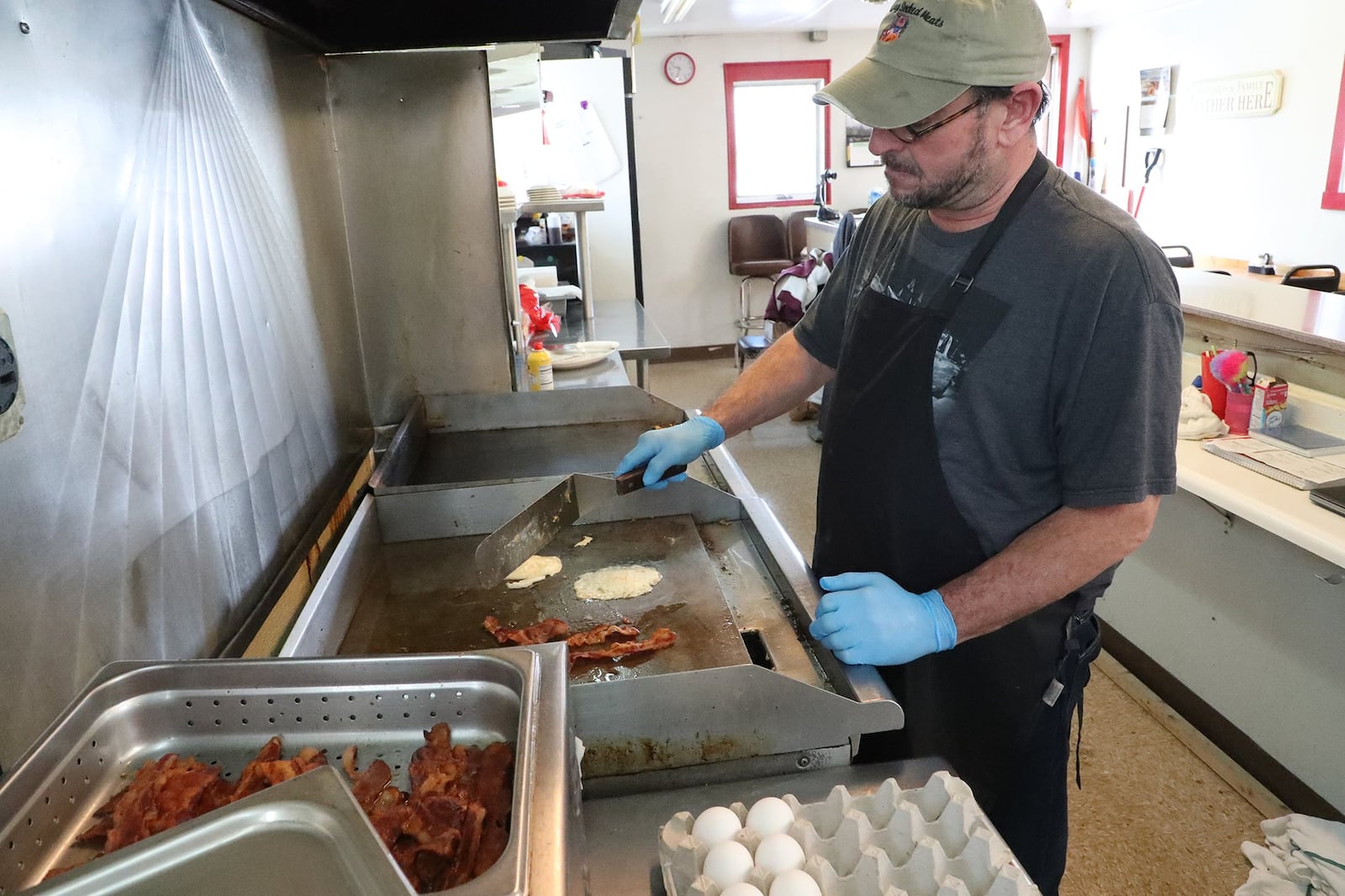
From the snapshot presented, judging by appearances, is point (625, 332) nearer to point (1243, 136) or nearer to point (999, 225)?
point (999, 225)

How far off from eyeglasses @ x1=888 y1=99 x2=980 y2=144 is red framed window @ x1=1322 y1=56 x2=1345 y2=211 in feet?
18.3

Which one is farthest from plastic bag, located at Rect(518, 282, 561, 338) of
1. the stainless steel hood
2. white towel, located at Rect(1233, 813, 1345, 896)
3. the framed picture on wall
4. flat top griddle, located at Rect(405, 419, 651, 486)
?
the framed picture on wall

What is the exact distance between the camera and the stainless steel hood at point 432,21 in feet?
5.67

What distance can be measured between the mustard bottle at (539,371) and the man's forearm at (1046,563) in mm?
1974

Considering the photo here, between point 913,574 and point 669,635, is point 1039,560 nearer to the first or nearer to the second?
point 913,574

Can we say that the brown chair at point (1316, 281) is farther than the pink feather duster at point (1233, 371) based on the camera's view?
Yes

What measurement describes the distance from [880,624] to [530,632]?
23.0 inches

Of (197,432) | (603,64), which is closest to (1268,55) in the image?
(603,64)

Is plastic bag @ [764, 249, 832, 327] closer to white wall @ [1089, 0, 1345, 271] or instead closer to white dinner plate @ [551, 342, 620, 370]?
white dinner plate @ [551, 342, 620, 370]

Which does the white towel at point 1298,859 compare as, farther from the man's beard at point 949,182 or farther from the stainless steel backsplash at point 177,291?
the stainless steel backsplash at point 177,291

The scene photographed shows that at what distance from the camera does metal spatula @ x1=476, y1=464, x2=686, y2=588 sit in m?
1.45

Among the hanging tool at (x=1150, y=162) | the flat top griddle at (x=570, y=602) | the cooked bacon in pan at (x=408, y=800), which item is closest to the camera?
the cooked bacon in pan at (x=408, y=800)

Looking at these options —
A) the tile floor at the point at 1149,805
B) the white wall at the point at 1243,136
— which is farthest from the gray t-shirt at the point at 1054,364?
the white wall at the point at 1243,136

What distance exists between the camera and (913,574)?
1.50m
